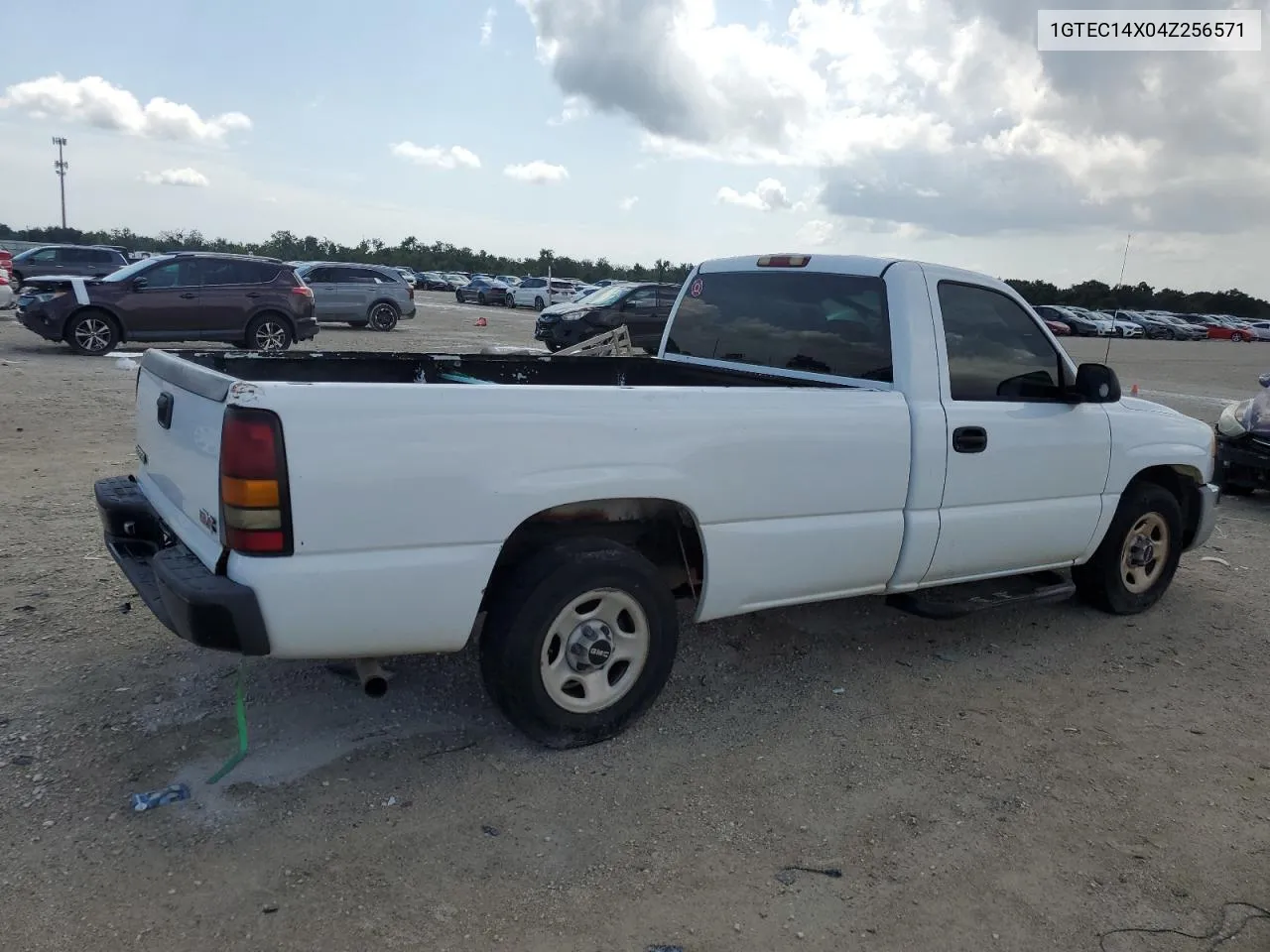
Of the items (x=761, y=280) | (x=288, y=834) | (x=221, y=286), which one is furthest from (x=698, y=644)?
(x=221, y=286)

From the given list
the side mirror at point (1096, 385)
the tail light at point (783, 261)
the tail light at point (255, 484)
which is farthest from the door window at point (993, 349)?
the tail light at point (255, 484)

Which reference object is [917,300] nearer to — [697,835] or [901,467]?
[901,467]

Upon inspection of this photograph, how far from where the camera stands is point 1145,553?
5457 millimetres

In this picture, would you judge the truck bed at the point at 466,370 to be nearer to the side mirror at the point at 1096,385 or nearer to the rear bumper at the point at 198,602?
the rear bumper at the point at 198,602

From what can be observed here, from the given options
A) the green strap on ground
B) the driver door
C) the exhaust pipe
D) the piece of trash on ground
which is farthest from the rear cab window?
the piece of trash on ground

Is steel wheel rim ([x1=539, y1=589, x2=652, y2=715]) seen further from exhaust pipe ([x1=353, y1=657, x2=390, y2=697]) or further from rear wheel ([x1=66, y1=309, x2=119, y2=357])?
rear wheel ([x1=66, y1=309, x2=119, y2=357])

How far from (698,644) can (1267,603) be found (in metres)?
3.66

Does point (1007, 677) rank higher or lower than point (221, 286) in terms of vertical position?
lower

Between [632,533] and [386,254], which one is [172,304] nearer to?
[632,533]

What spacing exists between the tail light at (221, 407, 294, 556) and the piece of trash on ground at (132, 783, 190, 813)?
0.94m

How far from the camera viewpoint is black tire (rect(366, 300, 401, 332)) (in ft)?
77.9

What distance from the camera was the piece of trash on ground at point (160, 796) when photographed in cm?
317

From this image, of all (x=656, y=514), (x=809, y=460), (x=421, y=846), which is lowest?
(x=421, y=846)

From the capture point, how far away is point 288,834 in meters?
3.08
